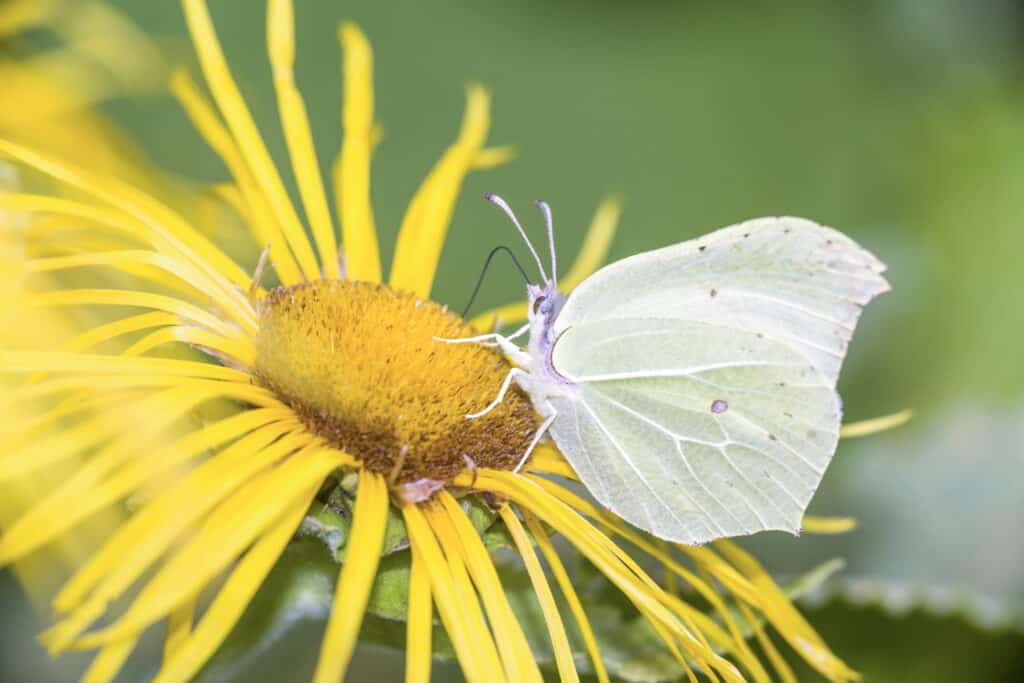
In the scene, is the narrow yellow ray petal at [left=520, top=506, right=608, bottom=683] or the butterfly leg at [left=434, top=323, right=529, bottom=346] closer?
the narrow yellow ray petal at [left=520, top=506, right=608, bottom=683]

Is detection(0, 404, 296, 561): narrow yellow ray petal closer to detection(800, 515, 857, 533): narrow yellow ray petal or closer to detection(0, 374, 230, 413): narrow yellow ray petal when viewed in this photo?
detection(0, 374, 230, 413): narrow yellow ray petal

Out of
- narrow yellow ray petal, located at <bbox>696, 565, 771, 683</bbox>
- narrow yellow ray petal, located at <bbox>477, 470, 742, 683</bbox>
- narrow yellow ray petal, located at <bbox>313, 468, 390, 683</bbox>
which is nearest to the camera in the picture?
narrow yellow ray petal, located at <bbox>313, 468, 390, 683</bbox>

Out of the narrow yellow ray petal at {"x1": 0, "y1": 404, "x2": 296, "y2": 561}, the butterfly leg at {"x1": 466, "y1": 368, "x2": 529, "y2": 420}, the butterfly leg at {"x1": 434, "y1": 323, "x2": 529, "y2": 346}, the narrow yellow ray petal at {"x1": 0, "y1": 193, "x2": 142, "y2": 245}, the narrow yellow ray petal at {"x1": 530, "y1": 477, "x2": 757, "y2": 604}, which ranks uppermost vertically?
the narrow yellow ray petal at {"x1": 0, "y1": 193, "x2": 142, "y2": 245}

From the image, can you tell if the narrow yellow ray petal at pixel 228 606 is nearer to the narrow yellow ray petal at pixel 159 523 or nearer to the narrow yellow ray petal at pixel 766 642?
the narrow yellow ray petal at pixel 159 523

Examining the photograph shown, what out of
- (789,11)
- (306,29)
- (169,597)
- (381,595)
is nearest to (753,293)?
(381,595)

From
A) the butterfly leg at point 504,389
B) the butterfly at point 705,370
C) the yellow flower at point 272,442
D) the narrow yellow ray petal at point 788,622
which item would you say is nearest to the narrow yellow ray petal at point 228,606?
the yellow flower at point 272,442

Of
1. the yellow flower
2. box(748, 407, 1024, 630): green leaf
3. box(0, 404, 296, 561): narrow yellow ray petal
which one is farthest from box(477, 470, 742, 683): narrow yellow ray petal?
box(748, 407, 1024, 630): green leaf
